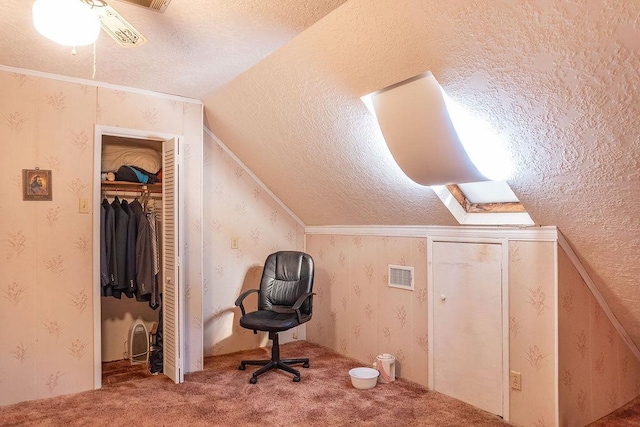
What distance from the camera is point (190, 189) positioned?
3.54 m

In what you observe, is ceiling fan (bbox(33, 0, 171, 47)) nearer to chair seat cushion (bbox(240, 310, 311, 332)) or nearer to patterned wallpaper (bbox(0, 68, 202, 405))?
patterned wallpaper (bbox(0, 68, 202, 405))

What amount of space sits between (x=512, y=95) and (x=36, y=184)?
3.02 m

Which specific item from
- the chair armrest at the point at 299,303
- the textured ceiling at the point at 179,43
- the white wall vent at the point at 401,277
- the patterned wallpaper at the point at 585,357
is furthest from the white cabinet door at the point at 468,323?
the textured ceiling at the point at 179,43

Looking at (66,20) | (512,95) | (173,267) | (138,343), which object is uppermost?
(66,20)

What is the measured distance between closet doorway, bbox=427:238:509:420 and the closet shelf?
2.39 m

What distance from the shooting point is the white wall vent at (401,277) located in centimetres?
343

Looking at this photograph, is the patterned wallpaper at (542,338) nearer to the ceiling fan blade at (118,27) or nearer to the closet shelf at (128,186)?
the closet shelf at (128,186)

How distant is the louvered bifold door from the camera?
3.32 m

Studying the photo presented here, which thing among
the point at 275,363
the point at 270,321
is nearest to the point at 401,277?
the point at 270,321

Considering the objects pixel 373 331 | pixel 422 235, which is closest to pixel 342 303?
pixel 373 331

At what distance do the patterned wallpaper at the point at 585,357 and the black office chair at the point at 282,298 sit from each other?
5.91 ft

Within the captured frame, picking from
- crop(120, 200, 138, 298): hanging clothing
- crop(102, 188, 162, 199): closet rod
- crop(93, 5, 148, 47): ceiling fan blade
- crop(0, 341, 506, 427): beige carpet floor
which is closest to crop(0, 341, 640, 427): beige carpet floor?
crop(0, 341, 506, 427): beige carpet floor

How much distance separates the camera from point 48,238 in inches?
121

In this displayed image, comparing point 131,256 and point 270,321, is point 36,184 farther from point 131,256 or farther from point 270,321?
point 270,321
